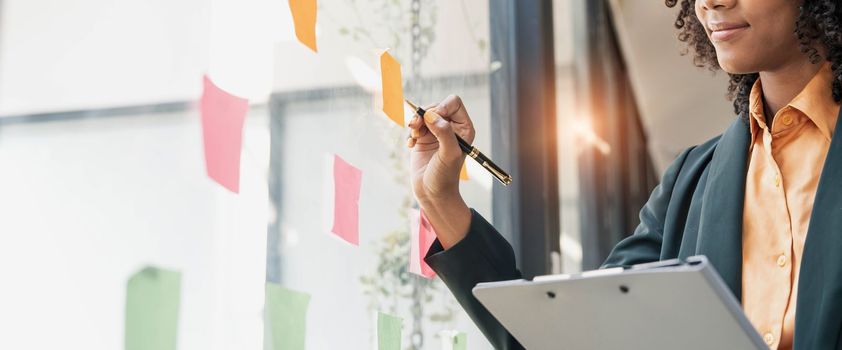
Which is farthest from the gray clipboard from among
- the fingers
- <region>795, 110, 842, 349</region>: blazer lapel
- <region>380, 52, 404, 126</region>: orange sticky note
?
<region>380, 52, 404, 126</region>: orange sticky note

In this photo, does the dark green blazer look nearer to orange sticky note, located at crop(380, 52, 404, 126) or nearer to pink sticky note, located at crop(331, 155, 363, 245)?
pink sticky note, located at crop(331, 155, 363, 245)

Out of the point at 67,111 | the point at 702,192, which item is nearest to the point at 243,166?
the point at 67,111

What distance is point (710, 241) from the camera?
3.41ft

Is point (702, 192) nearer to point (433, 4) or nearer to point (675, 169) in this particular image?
point (675, 169)

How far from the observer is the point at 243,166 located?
85 cm

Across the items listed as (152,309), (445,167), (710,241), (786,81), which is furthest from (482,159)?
(152,309)

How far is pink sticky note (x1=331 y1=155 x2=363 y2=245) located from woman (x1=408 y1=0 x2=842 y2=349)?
74 mm

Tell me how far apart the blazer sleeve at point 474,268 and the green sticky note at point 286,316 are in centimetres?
17

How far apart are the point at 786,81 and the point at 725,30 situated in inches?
3.9

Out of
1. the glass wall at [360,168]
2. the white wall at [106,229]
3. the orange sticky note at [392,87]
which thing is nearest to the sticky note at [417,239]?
the glass wall at [360,168]

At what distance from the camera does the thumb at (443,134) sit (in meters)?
1.05

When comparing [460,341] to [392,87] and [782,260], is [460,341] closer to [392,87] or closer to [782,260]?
[392,87]

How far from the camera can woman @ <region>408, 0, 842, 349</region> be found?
1.01m

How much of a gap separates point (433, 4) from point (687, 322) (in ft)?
2.90
